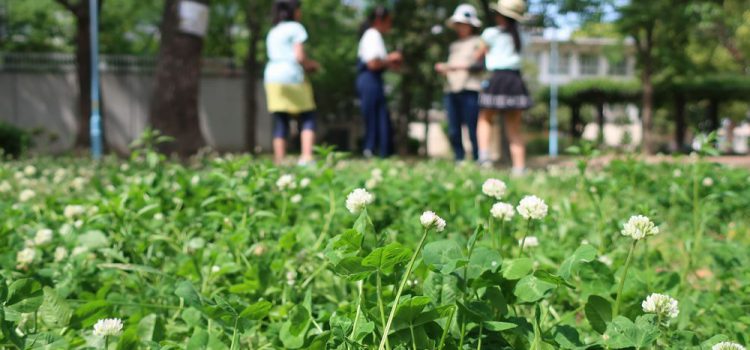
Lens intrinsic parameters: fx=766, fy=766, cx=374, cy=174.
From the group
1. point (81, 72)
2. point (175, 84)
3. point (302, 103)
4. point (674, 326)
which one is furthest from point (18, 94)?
point (674, 326)

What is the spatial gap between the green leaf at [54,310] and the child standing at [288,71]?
18.3ft

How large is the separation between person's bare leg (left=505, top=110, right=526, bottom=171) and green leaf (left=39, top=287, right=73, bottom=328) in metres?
5.74

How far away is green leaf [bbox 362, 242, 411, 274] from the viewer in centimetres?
115

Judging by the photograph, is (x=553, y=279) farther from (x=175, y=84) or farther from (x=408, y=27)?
(x=408, y=27)

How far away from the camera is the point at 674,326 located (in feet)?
5.79

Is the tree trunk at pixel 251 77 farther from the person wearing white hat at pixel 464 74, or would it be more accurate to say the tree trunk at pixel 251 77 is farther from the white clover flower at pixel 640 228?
the white clover flower at pixel 640 228

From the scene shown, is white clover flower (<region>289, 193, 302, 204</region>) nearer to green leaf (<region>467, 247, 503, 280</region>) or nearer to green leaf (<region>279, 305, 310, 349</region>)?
green leaf (<region>279, 305, 310, 349</region>)

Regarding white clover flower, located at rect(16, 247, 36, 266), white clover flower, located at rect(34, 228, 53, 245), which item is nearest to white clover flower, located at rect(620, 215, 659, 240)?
white clover flower, located at rect(16, 247, 36, 266)

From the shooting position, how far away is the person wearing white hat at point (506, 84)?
699 centimetres

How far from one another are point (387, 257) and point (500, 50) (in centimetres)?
622

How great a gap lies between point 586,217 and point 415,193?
687 millimetres

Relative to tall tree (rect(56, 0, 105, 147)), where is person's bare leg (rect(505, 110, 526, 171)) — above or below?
below

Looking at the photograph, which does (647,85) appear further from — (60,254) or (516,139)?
(60,254)

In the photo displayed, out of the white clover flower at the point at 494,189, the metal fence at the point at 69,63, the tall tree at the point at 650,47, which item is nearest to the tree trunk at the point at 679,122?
the tall tree at the point at 650,47
